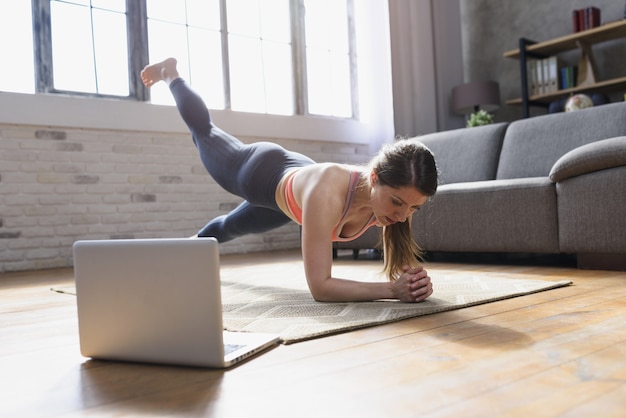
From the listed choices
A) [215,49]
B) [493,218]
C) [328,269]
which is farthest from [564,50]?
[328,269]

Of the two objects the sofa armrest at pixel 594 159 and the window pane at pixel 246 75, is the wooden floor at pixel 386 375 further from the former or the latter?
the window pane at pixel 246 75

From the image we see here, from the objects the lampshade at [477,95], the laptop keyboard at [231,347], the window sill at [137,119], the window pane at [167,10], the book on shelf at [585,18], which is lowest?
the laptop keyboard at [231,347]

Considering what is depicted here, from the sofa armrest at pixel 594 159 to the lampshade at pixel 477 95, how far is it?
266 centimetres

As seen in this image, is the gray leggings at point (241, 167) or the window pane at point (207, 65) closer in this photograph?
the gray leggings at point (241, 167)

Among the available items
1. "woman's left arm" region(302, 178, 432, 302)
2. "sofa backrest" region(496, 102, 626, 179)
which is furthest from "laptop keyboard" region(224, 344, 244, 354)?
"sofa backrest" region(496, 102, 626, 179)

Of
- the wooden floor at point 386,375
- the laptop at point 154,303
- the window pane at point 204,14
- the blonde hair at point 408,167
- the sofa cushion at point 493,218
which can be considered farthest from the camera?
the window pane at point 204,14

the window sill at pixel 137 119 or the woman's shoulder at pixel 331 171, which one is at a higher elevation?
the window sill at pixel 137 119

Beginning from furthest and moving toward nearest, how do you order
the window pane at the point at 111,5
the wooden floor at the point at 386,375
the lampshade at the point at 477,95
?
1. the lampshade at the point at 477,95
2. the window pane at the point at 111,5
3. the wooden floor at the point at 386,375

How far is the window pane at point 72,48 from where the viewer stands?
145 inches

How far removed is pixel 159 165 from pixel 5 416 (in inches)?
128

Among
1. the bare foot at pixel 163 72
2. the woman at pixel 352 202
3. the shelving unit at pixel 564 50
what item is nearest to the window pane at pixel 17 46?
the bare foot at pixel 163 72

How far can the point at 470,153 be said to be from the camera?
357 centimetres

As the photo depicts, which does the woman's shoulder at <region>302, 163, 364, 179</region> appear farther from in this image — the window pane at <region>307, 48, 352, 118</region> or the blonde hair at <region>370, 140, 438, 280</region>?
the window pane at <region>307, 48, 352, 118</region>

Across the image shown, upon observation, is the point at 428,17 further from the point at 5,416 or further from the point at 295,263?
the point at 5,416
